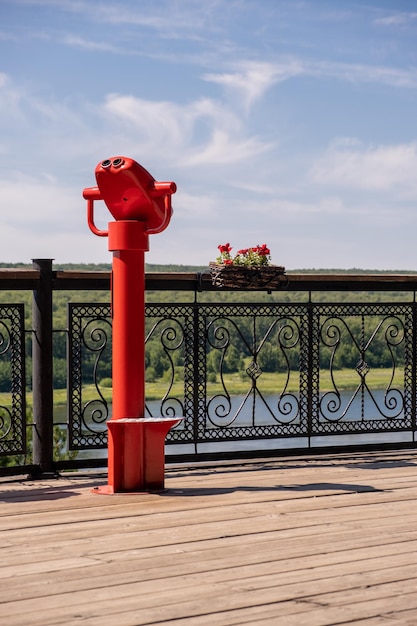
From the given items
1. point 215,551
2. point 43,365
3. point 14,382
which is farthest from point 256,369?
point 215,551

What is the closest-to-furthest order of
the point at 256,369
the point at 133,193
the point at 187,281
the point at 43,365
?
the point at 133,193 < the point at 43,365 < the point at 187,281 < the point at 256,369

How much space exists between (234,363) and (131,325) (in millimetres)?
1674

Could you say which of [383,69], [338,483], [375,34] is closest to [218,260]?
[338,483]

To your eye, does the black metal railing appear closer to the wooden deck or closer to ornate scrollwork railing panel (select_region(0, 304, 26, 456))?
ornate scrollwork railing panel (select_region(0, 304, 26, 456))

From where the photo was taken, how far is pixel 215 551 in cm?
366

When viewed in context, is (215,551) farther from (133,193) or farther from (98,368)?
(98,368)

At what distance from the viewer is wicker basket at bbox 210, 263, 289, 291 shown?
18.0ft

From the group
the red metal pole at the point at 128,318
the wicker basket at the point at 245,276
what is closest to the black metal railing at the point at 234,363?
the wicker basket at the point at 245,276

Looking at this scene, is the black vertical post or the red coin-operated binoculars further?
the black vertical post

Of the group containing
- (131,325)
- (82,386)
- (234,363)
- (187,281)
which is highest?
(187,281)

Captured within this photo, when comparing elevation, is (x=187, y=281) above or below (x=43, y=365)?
above

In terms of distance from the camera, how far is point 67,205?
37.9m

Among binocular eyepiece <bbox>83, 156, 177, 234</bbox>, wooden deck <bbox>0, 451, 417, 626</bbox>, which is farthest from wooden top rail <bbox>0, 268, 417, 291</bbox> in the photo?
wooden deck <bbox>0, 451, 417, 626</bbox>

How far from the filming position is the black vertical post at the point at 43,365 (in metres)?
5.34
